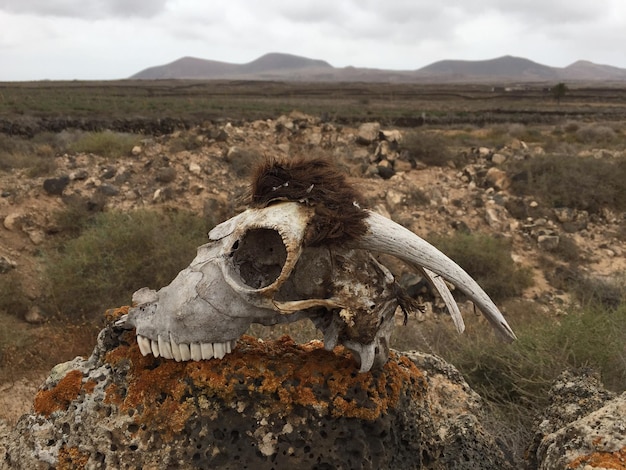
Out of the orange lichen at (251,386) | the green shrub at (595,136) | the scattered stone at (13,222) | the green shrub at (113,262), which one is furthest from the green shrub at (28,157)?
the green shrub at (595,136)

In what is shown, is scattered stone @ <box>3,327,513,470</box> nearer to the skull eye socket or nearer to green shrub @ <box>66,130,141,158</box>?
the skull eye socket

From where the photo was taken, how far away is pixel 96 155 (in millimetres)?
11672

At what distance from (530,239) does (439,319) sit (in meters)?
4.32

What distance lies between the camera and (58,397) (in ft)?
7.39

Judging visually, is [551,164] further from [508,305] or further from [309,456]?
[309,456]

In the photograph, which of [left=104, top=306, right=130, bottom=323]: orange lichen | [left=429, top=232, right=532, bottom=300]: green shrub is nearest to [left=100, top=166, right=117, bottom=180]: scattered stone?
[left=429, top=232, right=532, bottom=300]: green shrub

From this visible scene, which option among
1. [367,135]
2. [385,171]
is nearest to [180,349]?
[385,171]

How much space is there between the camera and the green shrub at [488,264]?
25.7 feet

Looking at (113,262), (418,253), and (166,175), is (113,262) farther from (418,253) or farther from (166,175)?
(418,253)

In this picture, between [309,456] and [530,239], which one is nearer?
[309,456]

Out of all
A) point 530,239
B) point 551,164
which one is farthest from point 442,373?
point 551,164

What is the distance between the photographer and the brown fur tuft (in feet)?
6.86

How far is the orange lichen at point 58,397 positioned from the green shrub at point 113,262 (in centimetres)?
463

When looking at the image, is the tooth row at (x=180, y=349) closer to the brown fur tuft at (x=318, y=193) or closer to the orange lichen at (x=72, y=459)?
the orange lichen at (x=72, y=459)
